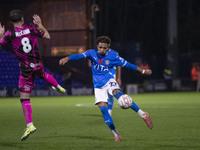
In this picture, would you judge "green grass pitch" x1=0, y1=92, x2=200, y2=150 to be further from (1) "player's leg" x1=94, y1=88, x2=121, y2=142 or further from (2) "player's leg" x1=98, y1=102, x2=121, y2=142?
(1) "player's leg" x1=94, y1=88, x2=121, y2=142

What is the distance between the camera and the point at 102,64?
862cm

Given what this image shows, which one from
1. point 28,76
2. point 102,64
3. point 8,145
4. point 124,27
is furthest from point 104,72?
point 124,27

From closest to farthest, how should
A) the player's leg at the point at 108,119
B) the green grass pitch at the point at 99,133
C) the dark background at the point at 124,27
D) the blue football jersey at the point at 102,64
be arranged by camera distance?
1. the green grass pitch at the point at 99,133
2. the player's leg at the point at 108,119
3. the blue football jersey at the point at 102,64
4. the dark background at the point at 124,27

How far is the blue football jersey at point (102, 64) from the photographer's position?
8586mm

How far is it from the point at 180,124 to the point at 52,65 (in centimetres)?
1841

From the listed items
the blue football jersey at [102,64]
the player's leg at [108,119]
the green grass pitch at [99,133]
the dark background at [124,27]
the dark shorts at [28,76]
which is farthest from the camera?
the dark background at [124,27]

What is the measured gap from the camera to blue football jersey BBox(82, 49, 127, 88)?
859cm

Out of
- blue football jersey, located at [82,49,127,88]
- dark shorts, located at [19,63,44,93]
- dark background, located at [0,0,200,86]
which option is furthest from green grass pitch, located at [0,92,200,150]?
dark background, located at [0,0,200,86]

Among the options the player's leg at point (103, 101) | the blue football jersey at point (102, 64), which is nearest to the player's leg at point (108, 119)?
the player's leg at point (103, 101)

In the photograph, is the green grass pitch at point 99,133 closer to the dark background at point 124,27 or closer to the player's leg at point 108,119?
the player's leg at point 108,119

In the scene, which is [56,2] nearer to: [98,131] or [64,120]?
[64,120]

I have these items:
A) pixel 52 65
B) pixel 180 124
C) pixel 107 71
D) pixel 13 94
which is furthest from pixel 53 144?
pixel 52 65

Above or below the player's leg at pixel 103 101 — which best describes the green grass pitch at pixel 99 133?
below

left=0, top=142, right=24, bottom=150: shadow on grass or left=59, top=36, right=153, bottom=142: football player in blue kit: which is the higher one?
left=59, top=36, right=153, bottom=142: football player in blue kit
